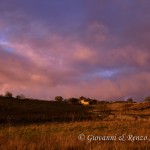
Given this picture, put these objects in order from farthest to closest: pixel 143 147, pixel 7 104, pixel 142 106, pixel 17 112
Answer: pixel 142 106 → pixel 7 104 → pixel 17 112 → pixel 143 147

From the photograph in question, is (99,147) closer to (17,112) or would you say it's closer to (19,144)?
(19,144)

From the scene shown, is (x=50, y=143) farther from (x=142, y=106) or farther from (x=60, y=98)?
(x=60, y=98)

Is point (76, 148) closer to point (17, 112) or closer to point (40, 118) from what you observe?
point (40, 118)

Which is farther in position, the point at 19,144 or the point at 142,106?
the point at 142,106


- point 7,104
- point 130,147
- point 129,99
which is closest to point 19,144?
point 130,147

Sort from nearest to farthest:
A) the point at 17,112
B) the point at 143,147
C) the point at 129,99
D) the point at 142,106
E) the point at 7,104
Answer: the point at 143,147 → the point at 17,112 → the point at 7,104 → the point at 142,106 → the point at 129,99

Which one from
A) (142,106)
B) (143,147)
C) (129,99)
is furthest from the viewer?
(129,99)

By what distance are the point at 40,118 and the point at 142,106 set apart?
79.3 feet

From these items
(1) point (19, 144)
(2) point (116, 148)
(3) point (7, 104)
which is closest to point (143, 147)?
(2) point (116, 148)

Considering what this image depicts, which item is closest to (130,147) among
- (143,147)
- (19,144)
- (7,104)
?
(143,147)

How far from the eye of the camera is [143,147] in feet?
39.1

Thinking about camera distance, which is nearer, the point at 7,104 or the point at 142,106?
the point at 7,104

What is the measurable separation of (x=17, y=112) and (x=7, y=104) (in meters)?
6.48

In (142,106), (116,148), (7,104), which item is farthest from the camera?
(142,106)
